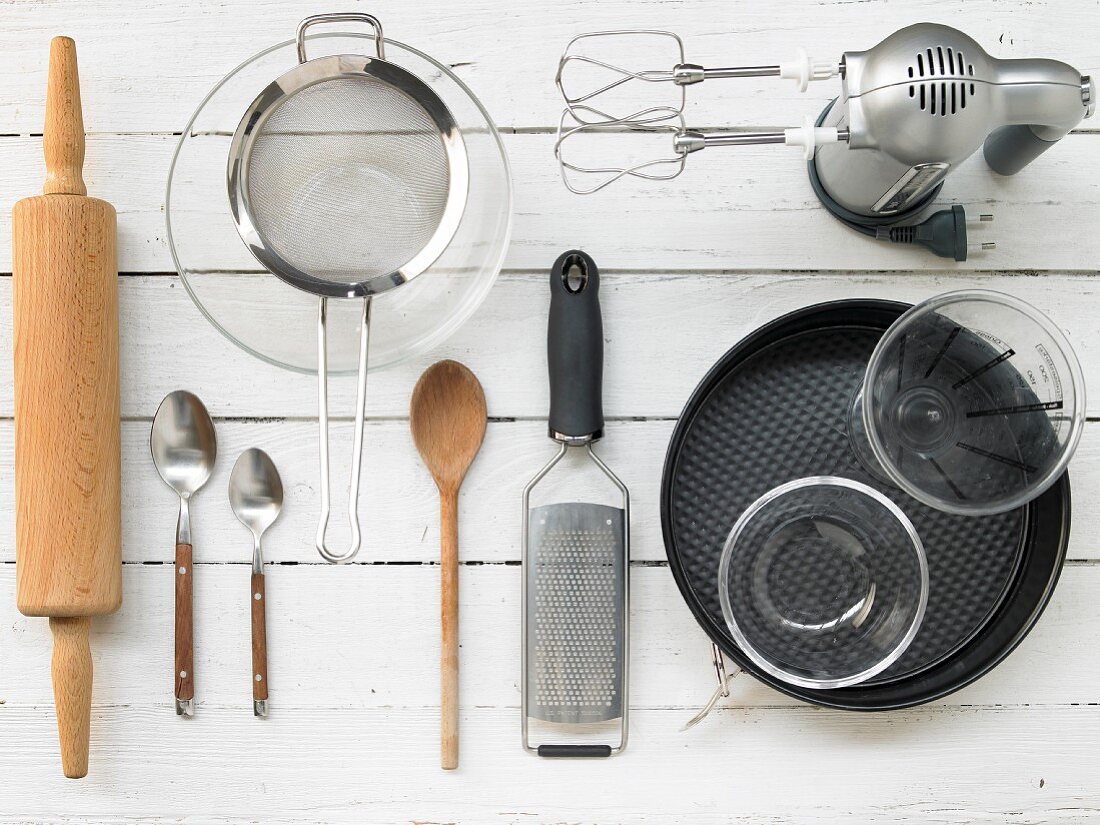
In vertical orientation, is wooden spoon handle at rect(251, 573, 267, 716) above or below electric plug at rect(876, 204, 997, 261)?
below

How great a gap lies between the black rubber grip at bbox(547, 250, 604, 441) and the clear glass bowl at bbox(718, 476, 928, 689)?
16 centimetres

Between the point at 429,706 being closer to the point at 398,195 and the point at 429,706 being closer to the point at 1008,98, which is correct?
the point at 398,195

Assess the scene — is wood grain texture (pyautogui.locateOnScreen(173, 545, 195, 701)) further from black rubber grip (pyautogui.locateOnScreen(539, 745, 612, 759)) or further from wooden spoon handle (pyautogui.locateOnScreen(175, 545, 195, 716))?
black rubber grip (pyautogui.locateOnScreen(539, 745, 612, 759))

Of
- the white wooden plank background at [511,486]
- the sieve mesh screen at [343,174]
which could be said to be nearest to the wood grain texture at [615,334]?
the white wooden plank background at [511,486]

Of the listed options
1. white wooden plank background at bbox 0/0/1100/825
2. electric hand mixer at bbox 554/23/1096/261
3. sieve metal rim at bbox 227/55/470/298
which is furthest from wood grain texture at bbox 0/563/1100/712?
electric hand mixer at bbox 554/23/1096/261

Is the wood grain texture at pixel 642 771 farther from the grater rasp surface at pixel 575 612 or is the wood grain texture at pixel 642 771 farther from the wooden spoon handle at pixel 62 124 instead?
the wooden spoon handle at pixel 62 124

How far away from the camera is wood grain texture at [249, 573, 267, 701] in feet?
2.48

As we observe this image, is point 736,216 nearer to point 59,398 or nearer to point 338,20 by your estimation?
point 338,20

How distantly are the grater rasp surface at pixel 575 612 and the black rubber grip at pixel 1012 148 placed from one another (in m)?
0.44

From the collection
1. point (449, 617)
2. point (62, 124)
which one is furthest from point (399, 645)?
point (62, 124)

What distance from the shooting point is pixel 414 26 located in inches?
30.1

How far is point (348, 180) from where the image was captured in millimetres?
689

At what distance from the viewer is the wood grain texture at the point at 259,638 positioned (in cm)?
76

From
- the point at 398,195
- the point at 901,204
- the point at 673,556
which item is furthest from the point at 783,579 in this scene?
the point at 398,195
